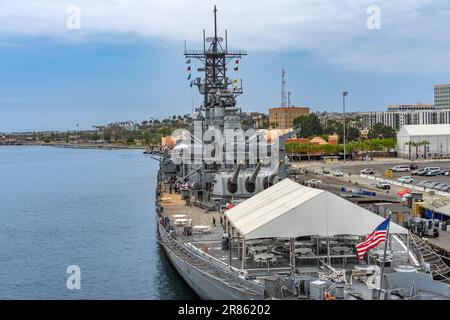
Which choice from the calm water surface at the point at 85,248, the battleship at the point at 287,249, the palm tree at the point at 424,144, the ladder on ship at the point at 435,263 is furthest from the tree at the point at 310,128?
the ladder on ship at the point at 435,263

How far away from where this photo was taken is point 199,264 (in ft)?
79.3

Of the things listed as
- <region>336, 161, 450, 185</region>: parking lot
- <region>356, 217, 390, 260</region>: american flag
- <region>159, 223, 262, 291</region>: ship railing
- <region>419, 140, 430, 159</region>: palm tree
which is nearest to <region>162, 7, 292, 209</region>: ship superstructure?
<region>159, 223, 262, 291</region>: ship railing

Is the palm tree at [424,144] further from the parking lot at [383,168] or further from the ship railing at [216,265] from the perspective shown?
the ship railing at [216,265]

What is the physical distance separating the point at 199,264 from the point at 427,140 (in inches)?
3710

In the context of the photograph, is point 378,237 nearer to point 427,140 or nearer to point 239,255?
point 239,255

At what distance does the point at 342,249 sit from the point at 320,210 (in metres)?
2.34

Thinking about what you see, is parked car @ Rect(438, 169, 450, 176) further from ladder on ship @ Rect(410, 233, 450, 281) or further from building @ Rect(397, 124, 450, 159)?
ladder on ship @ Rect(410, 233, 450, 281)

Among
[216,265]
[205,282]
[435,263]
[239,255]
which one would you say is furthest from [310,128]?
[216,265]

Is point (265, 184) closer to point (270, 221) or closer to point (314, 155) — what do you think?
point (270, 221)

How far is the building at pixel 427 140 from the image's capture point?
110 meters

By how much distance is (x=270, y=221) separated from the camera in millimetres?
19969

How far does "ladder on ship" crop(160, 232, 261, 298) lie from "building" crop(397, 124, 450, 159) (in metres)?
86.6

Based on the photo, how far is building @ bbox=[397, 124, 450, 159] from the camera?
10994 cm
